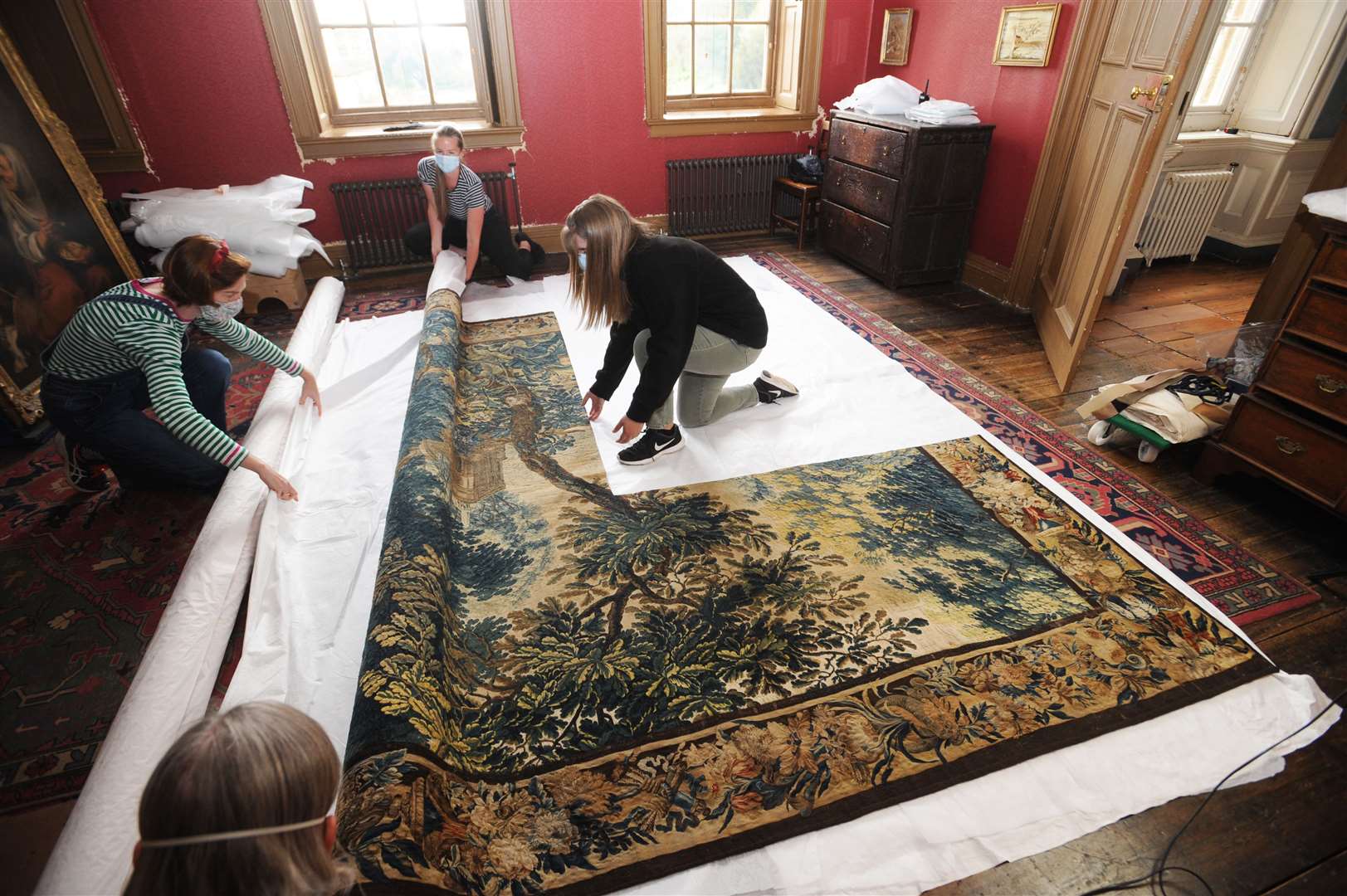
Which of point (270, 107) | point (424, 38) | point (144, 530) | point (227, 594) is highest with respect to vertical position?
point (424, 38)

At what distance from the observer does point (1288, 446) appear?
75.9 inches

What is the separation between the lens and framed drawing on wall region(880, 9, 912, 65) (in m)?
4.16

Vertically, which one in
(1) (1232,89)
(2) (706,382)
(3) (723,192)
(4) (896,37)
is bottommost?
(2) (706,382)

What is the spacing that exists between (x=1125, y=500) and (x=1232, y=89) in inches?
148

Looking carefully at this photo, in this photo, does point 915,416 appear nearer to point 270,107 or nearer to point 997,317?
point 997,317

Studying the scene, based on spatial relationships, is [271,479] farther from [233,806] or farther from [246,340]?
[233,806]

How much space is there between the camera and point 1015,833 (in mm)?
1224

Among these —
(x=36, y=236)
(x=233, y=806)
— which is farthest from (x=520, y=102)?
(x=233, y=806)

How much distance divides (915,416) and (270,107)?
13.2ft

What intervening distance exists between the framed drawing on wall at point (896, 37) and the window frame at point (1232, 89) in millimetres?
1747

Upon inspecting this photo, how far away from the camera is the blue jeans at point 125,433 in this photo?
1.91 m

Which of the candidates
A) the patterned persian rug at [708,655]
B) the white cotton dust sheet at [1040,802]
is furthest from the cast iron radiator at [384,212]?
the white cotton dust sheet at [1040,802]

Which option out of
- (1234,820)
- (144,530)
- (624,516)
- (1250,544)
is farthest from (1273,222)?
(144,530)

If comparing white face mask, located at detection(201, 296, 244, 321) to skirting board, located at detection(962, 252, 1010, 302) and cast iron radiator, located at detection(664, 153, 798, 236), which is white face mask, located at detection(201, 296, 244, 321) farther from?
skirting board, located at detection(962, 252, 1010, 302)
